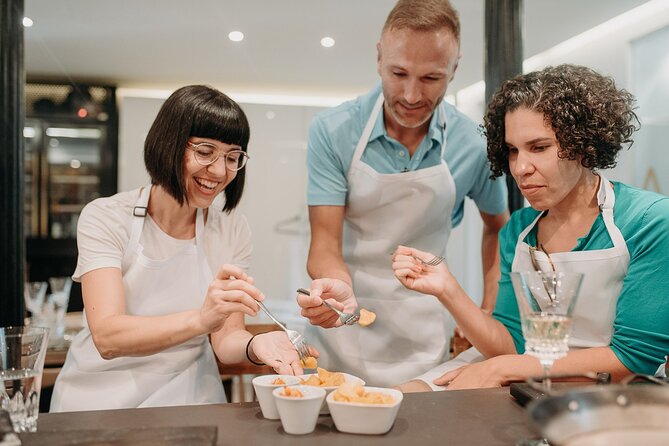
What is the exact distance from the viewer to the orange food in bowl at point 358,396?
3.66 ft

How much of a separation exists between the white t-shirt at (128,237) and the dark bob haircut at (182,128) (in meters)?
0.13

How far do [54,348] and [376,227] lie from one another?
1568 millimetres

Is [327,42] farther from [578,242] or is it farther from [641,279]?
[641,279]

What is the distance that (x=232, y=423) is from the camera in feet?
3.78

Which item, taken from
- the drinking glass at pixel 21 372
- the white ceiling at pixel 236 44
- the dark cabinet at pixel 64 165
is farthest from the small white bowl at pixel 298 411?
the dark cabinet at pixel 64 165

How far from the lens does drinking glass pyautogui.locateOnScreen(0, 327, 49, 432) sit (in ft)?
3.69

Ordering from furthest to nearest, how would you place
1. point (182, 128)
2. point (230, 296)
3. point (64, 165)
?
point (64, 165)
point (182, 128)
point (230, 296)

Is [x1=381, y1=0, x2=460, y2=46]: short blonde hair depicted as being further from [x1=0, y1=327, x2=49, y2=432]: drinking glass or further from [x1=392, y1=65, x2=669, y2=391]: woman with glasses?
[x1=0, y1=327, x2=49, y2=432]: drinking glass

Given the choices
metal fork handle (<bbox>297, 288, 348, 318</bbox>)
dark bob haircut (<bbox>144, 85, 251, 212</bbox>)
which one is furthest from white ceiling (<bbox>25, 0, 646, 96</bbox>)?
metal fork handle (<bbox>297, 288, 348, 318</bbox>)

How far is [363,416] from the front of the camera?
1087mm

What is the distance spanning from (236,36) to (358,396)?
2.00 meters

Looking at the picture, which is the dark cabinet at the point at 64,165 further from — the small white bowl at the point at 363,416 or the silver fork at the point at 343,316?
the small white bowl at the point at 363,416

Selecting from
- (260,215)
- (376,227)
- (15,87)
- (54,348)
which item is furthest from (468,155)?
(54,348)

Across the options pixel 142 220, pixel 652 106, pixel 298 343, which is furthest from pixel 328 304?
pixel 652 106
